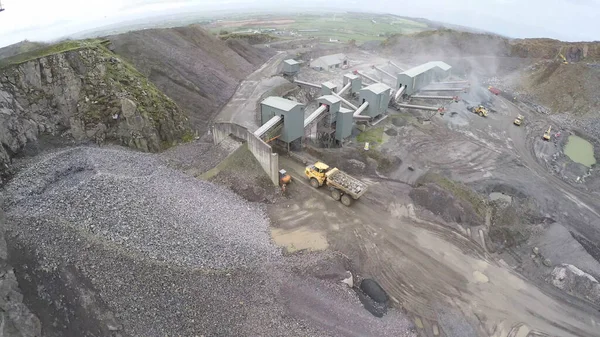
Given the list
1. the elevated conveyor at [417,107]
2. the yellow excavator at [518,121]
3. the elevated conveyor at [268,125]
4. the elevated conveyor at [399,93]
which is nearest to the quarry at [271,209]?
the elevated conveyor at [268,125]

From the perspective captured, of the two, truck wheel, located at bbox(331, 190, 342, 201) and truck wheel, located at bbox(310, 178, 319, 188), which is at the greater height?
truck wheel, located at bbox(310, 178, 319, 188)

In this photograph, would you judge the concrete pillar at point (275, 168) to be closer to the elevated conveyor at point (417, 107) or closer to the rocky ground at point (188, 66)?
the rocky ground at point (188, 66)

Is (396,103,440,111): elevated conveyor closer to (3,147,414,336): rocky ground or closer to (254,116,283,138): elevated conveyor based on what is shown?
(254,116,283,138): elevated conveyor

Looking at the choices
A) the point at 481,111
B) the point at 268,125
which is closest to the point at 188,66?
the point at 268,125

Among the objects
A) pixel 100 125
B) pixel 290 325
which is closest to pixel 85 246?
pixel 290 325

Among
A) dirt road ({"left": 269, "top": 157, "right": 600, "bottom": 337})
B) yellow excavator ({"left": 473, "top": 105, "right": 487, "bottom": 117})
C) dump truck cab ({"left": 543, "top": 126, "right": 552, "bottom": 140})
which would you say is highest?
yellow excavator ({"left": 473, "top": 105, "right": 487, "bottom": 117})

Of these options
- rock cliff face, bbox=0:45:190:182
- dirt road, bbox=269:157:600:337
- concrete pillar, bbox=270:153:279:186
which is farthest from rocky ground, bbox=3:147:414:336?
rock cliff face, bbox=0:45:190:182
